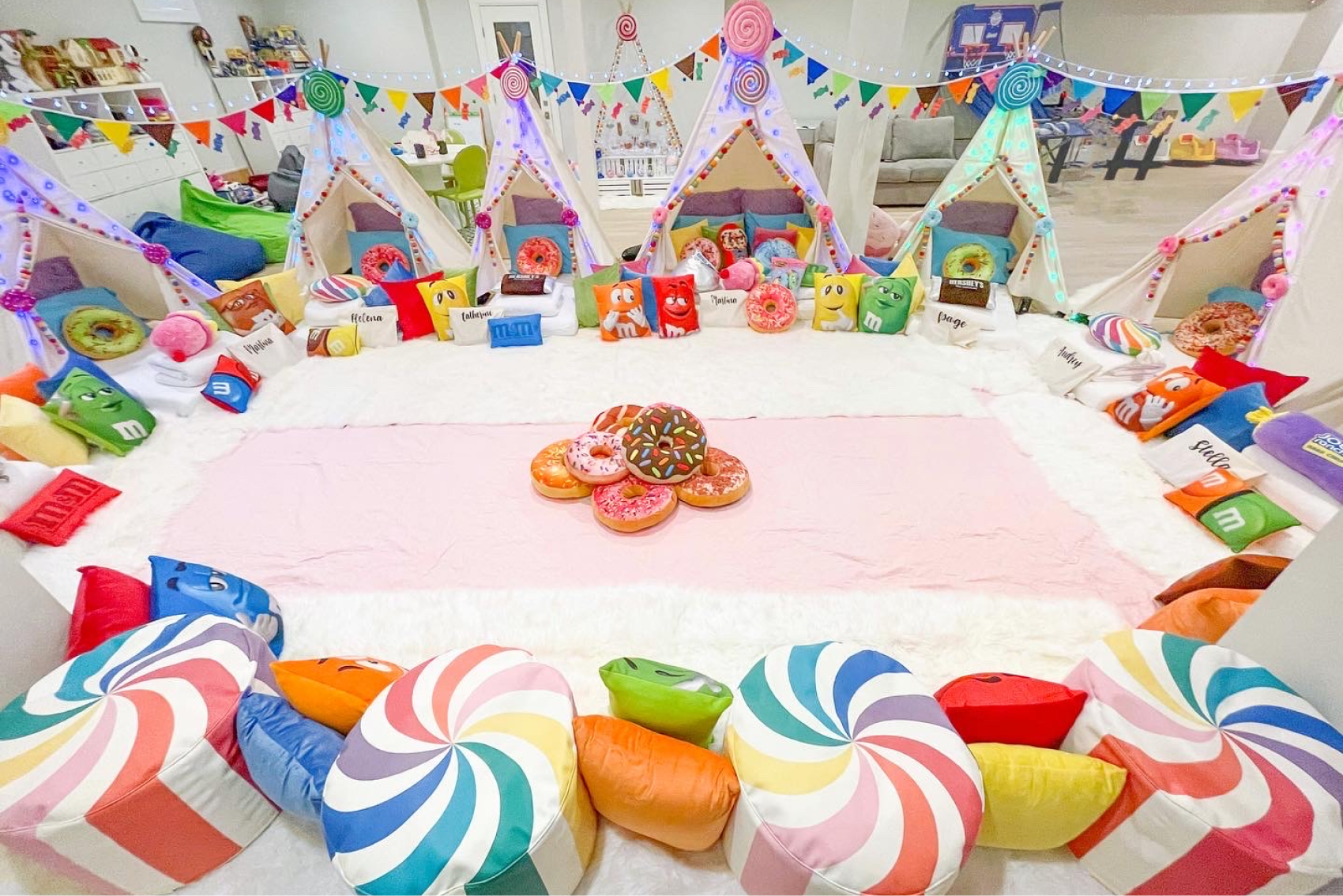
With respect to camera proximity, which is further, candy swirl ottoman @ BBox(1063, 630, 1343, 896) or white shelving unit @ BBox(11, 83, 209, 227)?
white shelving unit @ BBox(11, 83, 209, 227)

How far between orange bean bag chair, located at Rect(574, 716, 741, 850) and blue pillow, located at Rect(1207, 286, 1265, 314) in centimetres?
430

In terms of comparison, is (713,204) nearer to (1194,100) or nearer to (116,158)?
(1194,100)

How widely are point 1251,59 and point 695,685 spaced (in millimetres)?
12307

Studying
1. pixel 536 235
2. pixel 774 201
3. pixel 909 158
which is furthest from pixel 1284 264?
pixel 536 235

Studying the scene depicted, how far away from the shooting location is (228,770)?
147 cm

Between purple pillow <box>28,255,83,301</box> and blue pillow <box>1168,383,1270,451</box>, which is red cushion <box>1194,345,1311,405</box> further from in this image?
purple pillow <box>28,255,83,301</box>

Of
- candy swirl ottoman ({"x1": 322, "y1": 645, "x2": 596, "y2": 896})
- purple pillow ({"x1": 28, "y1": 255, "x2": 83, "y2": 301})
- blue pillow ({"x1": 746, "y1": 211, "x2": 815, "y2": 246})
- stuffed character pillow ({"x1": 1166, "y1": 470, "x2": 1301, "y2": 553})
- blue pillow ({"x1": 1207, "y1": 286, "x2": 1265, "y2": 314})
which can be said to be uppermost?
purple pillow ({"x1": 28, "y1": 255, "x2": 83, "y2": 301})

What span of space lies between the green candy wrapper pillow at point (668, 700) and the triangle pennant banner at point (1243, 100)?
413cm

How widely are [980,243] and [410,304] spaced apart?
4.11 m

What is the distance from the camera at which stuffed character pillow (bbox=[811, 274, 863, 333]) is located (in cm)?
405

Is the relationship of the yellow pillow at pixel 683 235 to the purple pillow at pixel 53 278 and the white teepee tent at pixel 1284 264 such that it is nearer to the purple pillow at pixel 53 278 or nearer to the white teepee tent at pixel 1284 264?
the white teepee tent at pixel 1284 264

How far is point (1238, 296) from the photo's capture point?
3.66 meters

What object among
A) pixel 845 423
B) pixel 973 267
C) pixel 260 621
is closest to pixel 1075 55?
pixel 973 267

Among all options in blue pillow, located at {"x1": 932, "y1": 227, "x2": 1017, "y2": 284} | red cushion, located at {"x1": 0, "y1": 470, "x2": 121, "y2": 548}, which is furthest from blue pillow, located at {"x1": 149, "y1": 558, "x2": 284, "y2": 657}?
blue pillow, located at {"x1": 932, "y1": 227, "x2": 1017, "y2": 284}
